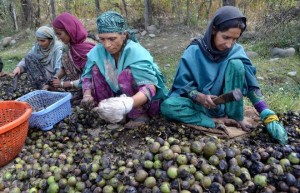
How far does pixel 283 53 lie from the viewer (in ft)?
22.0

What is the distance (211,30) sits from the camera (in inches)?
114

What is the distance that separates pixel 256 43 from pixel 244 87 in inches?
191

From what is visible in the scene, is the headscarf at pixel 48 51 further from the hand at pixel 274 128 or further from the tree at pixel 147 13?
the tree at pixel 147 13

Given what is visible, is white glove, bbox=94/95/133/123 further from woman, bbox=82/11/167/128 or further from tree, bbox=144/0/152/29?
tree, bbox=144/0/152/29

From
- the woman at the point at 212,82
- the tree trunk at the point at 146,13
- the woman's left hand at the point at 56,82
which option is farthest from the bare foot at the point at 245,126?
the tree trunk at the point at 146,13

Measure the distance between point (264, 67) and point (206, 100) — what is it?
11.9ft

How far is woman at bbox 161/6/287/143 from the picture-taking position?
2904mm

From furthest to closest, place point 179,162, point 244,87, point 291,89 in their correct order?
point 291,89 → point 244,87 → point 179,162

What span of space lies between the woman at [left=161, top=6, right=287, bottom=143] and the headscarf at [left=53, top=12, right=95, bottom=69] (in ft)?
5.46

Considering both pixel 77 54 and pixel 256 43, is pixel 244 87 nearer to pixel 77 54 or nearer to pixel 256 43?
pixel 77 54

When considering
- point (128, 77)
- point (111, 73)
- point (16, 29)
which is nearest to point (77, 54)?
point (111, 73)

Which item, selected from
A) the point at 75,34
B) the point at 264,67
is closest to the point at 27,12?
the point at 75,34

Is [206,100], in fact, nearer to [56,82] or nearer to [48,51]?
[56,82]

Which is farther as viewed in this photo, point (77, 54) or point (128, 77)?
point (77, 54)
